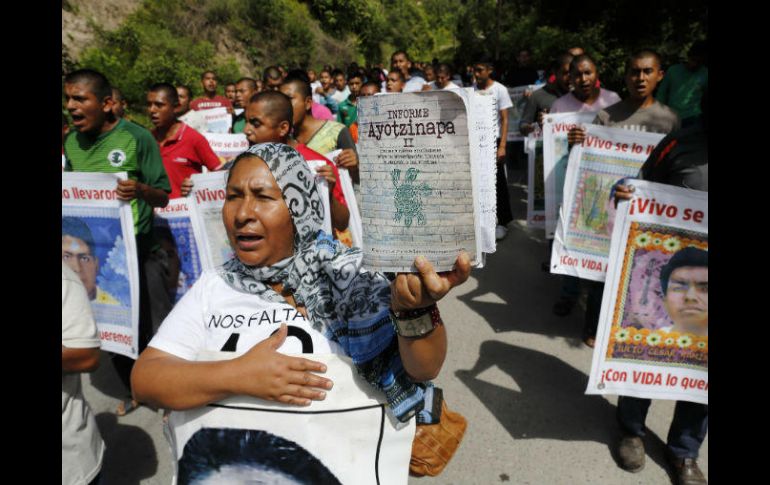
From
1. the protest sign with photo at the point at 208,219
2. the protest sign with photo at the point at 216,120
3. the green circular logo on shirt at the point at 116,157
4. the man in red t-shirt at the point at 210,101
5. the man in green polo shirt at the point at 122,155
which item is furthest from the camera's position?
the man in red t-shirt at the point at 210,101

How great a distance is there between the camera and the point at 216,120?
7.00m

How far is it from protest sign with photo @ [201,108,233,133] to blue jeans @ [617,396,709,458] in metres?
6.26

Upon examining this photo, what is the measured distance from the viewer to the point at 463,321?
4406mm

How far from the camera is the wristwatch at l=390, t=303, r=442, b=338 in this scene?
1.05m

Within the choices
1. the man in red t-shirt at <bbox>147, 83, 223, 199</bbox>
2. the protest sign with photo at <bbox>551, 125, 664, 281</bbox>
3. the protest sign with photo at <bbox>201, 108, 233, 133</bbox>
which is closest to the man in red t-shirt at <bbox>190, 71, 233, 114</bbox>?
the protest sign with photo at <bbox>201, 108, 233, 133</bbox>

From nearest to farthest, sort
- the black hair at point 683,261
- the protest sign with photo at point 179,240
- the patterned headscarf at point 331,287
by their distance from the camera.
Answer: the patterned headscarf at point 331,287, the black hair at point 683,261, the protest sign with photo at point 179,240

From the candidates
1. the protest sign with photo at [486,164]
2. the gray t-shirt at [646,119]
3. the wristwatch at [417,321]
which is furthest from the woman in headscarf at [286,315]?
the gray t-shirt at [646,119]

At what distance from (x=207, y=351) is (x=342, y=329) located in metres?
0.39

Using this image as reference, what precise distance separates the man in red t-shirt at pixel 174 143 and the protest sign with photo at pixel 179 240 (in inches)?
8.4

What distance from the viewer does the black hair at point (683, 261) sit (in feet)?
7.56

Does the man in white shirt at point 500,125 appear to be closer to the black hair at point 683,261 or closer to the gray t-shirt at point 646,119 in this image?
the gray t-shirt at point 646,119

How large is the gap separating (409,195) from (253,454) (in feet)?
2.85

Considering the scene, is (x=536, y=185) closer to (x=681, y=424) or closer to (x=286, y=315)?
(x=681, y=424)
